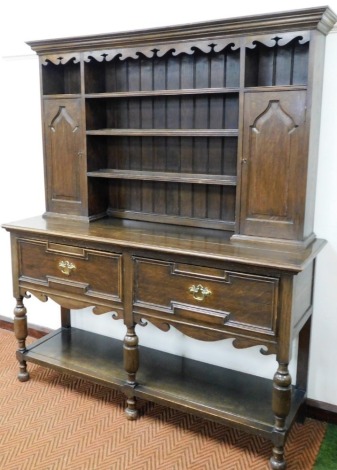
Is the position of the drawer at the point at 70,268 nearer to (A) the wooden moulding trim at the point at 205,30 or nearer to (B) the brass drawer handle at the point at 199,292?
(B) the brass drawer handle at the point at 199,292

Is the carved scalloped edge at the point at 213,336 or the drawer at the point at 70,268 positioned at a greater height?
the drawer at the point at 70,268

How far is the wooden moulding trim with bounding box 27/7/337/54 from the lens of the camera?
1.96 metres

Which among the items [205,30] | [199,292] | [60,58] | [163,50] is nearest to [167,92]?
[163,50]

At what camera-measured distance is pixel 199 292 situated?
6.96ft

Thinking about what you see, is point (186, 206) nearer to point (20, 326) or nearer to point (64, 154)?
point (64, 154)

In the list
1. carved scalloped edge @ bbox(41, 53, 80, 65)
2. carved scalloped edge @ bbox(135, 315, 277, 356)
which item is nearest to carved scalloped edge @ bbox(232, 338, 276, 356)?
carved scalloped edge @ bbox(135, 315, 277, 356)

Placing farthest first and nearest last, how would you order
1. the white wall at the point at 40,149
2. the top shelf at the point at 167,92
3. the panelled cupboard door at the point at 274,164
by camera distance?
the white wall at the point at 40,149 < the top shelf at the point at 167,92 < the panelled cupboard door at the point at 274,164

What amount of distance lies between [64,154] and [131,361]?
1.21 metres

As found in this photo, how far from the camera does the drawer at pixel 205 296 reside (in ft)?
6.50

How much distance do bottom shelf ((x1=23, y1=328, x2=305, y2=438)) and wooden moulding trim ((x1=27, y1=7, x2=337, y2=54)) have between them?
5.56ft

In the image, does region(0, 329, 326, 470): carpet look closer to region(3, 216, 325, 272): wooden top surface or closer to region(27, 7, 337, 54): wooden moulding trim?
region(3, 216, 325, 272): wooden top surface

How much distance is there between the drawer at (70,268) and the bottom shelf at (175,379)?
0.45m

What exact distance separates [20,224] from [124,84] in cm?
97

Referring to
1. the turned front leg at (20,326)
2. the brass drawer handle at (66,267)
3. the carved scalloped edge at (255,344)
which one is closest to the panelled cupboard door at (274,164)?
the carved scalloped edge at (255,344)
